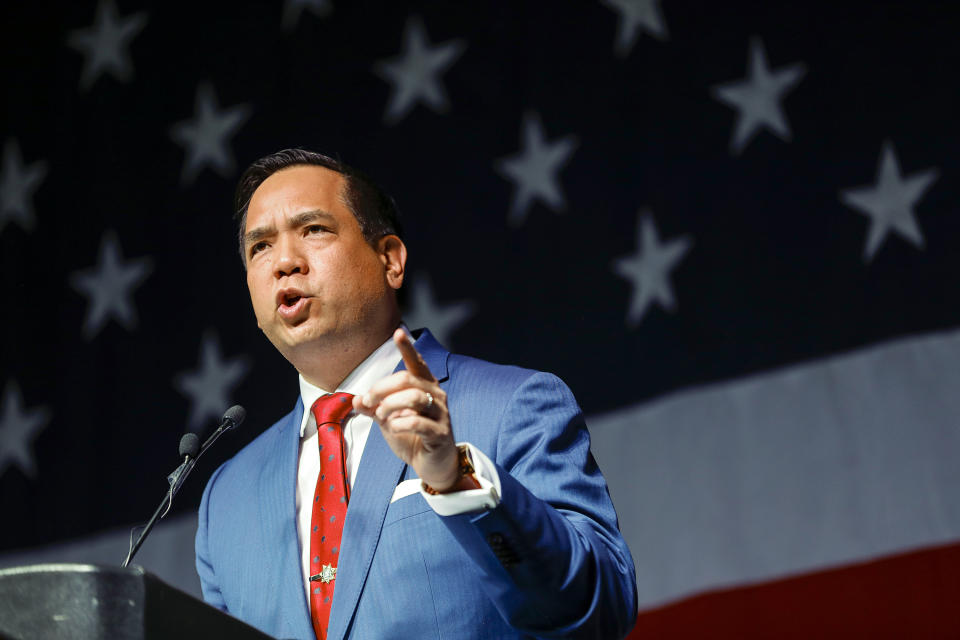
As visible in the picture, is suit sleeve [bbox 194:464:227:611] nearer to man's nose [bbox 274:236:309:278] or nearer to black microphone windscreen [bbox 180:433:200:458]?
black microphone windscreen [bbox 180:433:200:458]

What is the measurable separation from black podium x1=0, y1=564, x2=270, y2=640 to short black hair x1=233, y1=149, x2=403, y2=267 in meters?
1.05

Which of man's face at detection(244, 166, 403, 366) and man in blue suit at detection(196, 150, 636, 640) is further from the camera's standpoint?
man's face at detection(244, 166, 403, 366)

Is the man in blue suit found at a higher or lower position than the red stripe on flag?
higher

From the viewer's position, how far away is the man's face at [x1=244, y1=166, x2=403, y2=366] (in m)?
1.94

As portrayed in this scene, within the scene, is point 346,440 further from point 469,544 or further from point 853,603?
point 853,603

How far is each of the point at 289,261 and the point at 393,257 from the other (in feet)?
0.79

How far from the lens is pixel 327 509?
1768 mm

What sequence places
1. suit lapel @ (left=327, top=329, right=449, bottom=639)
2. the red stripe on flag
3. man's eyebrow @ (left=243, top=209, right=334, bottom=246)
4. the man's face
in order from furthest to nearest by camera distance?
the red stripe on flag → man's eyebrow @ (left=243, top=209, right=334, bottom=246) → the man's face → suit lapel @ (left=327, top=329, right=449, bottom=639)

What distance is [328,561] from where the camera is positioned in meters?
1.72

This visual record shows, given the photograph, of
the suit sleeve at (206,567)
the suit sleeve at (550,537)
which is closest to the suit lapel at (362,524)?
the suit sleeve at (550,537)

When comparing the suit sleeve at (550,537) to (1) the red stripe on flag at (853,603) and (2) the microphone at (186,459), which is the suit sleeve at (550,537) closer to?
(2) the microphone at (186,459)

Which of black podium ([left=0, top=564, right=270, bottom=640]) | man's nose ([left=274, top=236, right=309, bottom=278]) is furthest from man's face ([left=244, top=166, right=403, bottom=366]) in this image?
black podium ([left=0, top=564, right=270, bottom=640])

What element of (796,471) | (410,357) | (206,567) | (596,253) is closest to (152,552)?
(596,253)

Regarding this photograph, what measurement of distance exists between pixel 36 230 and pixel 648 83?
240 cm
